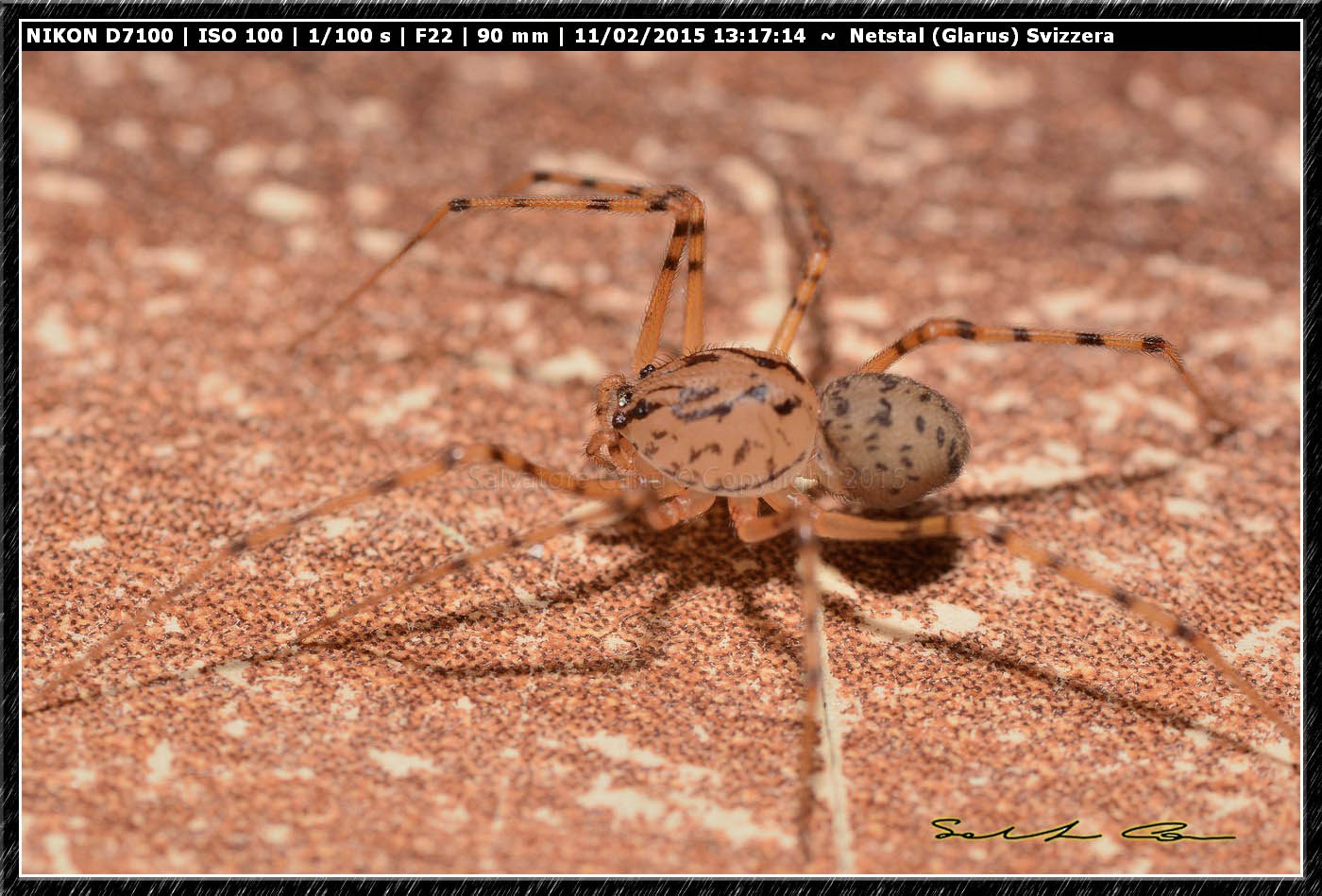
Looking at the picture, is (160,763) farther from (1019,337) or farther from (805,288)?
(1019,337)

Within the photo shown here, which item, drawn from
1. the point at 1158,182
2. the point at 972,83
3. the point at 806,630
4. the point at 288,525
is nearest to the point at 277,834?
the point at 288,525

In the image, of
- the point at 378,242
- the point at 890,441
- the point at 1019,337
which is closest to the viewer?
the point at 890,441

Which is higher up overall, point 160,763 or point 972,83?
point 972,83

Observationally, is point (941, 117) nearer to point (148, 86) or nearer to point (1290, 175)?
point (1290, 175)

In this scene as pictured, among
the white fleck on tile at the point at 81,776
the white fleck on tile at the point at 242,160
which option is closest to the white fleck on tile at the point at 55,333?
the white fleck on tile at the point at 242,160

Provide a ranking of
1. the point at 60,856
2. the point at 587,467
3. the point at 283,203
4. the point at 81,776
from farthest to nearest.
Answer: the point at 283,203 < the point at 587,467 < the point at 81,776 < the point at 60,856

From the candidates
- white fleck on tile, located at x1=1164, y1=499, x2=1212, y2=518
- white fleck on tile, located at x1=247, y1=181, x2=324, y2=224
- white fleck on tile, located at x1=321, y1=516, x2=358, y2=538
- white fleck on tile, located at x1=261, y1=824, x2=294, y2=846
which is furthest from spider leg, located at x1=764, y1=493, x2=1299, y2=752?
white fleck on tile, located at x1=247, y1=181, x2=324, y2=224

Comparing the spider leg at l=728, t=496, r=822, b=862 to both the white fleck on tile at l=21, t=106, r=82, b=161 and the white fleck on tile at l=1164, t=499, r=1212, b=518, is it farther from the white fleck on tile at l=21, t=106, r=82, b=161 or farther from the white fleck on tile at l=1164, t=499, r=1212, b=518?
the white fleck on tile at l=21, t=106, r=82, b=161

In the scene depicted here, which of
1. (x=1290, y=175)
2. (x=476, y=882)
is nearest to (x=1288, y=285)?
(x=1290, y=175)
